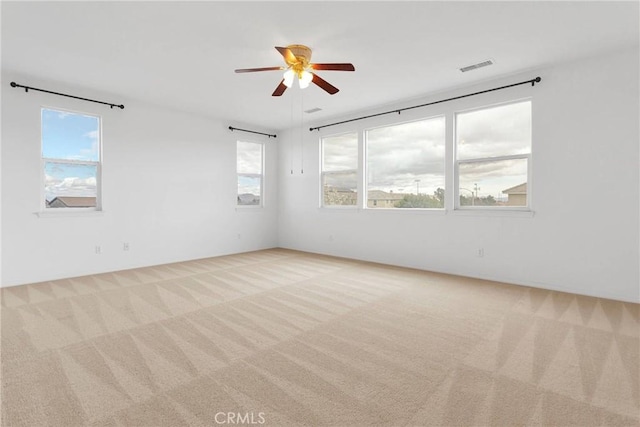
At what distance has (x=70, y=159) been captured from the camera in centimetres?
467

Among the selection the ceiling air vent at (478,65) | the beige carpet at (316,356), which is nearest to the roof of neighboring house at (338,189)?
the beige carpet at (316,356)

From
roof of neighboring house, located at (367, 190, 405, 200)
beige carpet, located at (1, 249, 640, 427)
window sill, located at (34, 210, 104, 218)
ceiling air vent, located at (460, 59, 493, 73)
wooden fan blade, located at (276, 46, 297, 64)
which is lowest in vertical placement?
beige carpet, located at (1, 249, 640, 427)

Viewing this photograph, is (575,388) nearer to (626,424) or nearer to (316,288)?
(626,424)

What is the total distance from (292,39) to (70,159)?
150 inches

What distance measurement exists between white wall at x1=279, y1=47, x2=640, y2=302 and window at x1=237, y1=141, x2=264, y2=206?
3.60 metres

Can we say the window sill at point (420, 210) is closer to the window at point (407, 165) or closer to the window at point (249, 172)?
the window at point (407, 165)

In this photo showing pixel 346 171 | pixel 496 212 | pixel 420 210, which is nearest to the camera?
pixel 496 212

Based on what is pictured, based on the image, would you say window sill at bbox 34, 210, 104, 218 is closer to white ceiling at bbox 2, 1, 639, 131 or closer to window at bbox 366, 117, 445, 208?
white ceiling at bbox 2, 1, 639, 131

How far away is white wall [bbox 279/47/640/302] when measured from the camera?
3.49m

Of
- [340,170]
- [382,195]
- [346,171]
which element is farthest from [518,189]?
[340,170]

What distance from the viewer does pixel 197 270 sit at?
5090mm

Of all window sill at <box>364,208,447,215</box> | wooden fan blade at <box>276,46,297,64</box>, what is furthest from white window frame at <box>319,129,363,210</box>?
wooden fan blade at <box>276,46,297,64</box>

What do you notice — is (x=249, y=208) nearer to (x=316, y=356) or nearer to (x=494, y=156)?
(x=494, y=156)

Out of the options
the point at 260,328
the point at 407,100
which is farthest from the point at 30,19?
the point at 407,100
